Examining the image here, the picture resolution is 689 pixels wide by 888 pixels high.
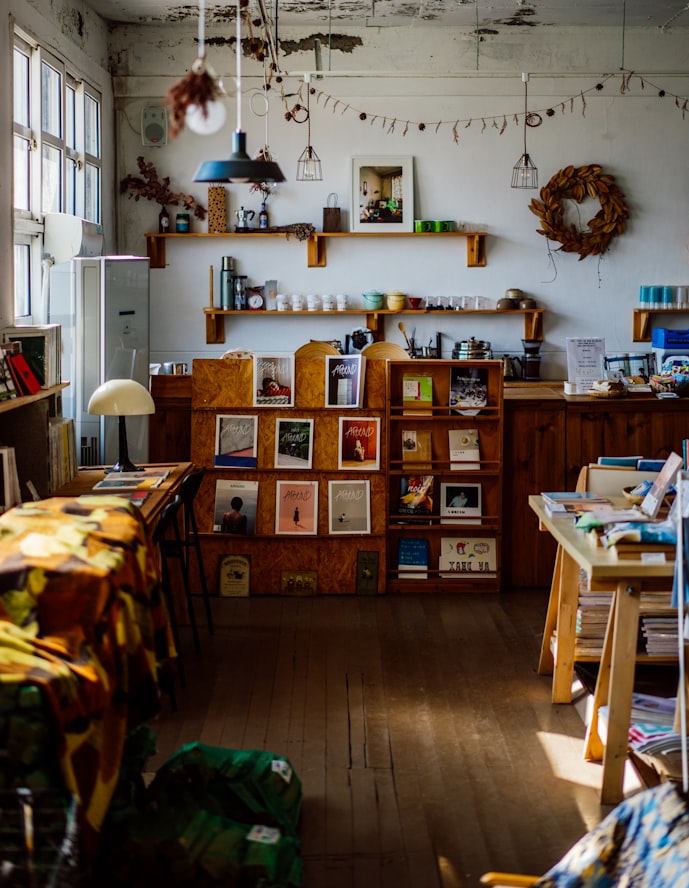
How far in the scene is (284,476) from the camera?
22.6ft

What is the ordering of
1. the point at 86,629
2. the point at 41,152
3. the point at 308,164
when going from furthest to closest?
the point at 308,164
the point at 41,152
the point at 86,629

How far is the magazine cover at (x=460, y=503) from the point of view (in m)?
6.90

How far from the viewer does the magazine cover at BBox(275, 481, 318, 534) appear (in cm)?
684

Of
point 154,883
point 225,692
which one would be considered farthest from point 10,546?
point 225,692

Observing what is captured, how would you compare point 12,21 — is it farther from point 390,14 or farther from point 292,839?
point 292,839

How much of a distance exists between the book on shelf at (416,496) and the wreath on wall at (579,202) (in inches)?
136

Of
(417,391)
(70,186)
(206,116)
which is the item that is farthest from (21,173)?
(206,116)

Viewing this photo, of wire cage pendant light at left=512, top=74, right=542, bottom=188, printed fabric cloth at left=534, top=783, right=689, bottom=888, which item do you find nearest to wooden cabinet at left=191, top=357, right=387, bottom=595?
wire cage pendant light at left=512, top=74, right=542, bottom=188

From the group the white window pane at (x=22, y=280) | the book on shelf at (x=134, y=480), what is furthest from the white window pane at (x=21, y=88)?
the book on shelf at (x=134, y=480)

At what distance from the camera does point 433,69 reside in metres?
9.30

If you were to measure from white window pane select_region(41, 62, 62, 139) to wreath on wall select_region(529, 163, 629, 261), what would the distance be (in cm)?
405

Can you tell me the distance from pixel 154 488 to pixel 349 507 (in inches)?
63.0

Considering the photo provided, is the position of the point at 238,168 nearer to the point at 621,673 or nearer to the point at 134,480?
the point at 134,480

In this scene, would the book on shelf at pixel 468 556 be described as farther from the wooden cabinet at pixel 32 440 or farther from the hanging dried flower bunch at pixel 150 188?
the hanging dried flower bunch at pixel 150 188
